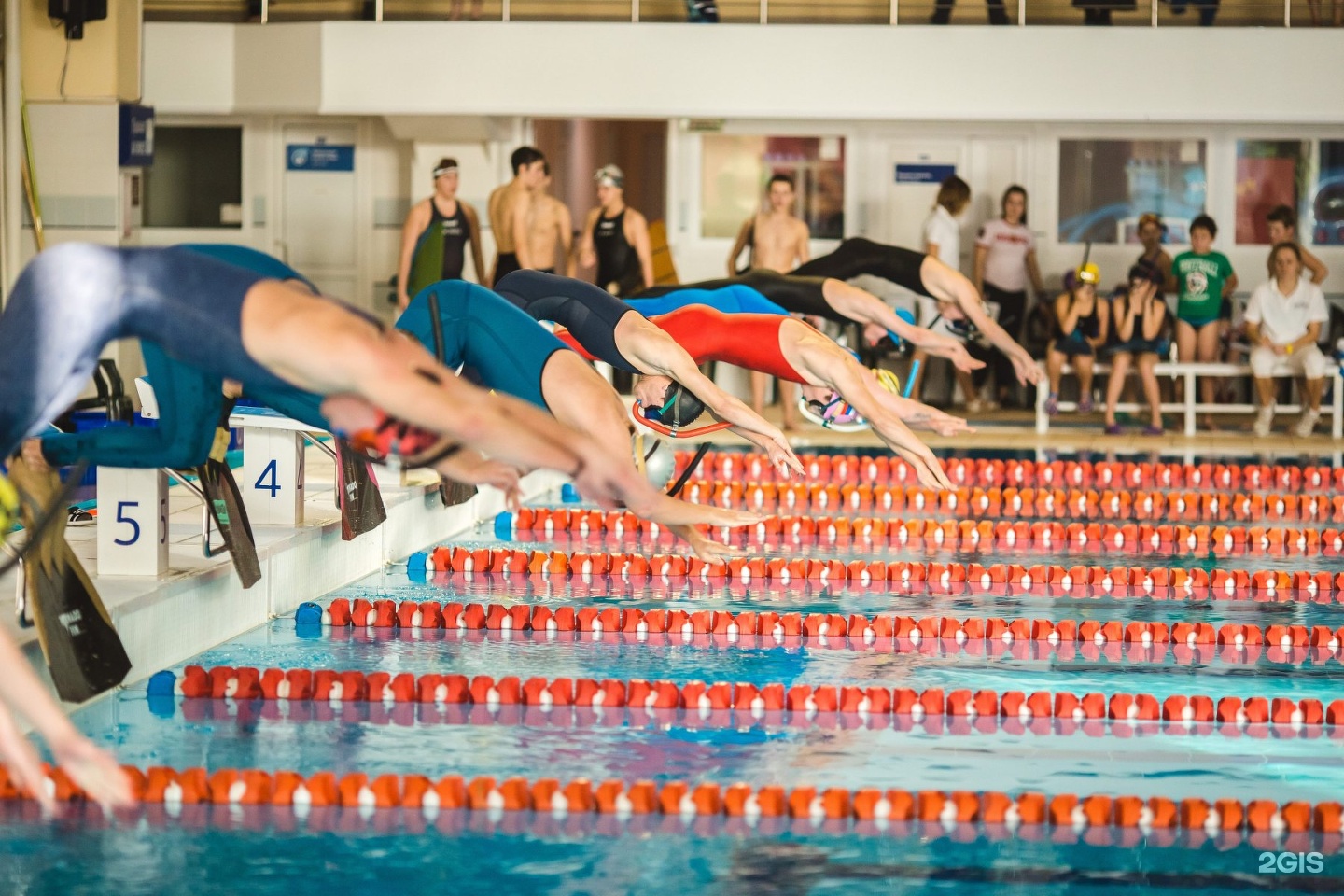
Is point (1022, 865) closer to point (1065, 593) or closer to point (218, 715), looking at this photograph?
point (218, 715)

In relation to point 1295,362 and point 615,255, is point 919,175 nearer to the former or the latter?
point 615,255

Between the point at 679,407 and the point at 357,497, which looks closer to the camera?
the point at 679,407

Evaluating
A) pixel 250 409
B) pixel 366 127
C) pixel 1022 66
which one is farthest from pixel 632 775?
pixel 366 127

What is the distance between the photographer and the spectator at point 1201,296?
1305 cm

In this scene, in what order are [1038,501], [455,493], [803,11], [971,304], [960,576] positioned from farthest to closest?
1. [803,11]
2. [1038,501]
3. [971,304]
4. [455,493]
5. [960,576]

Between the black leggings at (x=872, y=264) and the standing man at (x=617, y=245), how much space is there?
2.38m

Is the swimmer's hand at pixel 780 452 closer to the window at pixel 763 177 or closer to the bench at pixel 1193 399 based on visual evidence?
the bench at pixel 1193 399

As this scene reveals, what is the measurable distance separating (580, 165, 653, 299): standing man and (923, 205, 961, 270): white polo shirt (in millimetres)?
2341

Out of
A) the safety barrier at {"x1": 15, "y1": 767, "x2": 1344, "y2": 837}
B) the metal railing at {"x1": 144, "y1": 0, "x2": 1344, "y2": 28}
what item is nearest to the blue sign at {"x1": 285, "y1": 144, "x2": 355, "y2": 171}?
the metal railing at {"x1": 144, "y1": 0, "x2": 1344, "y2": 28}

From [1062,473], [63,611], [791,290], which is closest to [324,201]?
[791,290]

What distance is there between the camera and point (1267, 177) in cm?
1449

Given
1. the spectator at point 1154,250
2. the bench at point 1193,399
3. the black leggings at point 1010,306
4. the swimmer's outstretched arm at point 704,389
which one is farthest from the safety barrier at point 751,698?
the black leggings at point 1010,306

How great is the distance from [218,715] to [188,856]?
1.23 m

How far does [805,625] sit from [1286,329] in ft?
25.0
